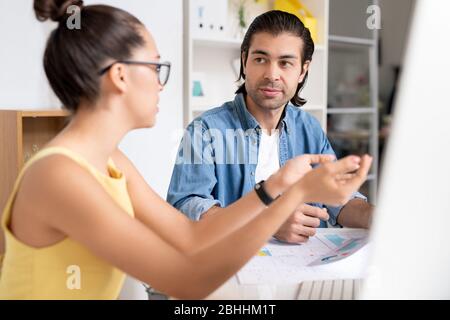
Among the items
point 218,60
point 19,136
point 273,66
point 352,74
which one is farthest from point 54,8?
point 352,74

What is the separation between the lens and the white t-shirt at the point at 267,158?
3.35ft

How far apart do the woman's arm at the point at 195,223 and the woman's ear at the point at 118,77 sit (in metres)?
0.16

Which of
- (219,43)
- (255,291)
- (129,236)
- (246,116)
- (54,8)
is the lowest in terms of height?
(255,291)

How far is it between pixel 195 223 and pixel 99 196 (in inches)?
10.7

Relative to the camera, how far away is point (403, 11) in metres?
0.97

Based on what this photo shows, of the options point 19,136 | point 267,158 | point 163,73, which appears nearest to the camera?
point 163,73

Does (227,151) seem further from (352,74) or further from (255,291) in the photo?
(352,74)

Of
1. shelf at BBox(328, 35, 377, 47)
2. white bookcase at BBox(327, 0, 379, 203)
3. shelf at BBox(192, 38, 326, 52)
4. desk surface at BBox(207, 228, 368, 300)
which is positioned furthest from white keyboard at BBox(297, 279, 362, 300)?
shelf at BBox(328, 35, 377, 47)

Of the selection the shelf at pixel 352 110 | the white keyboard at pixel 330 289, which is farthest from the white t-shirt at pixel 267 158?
the shelf at pixel 352 110

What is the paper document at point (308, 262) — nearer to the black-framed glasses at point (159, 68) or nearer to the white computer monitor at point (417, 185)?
the white computer monitor at point (417, 185)

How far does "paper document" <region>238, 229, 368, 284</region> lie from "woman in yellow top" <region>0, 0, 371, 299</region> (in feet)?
0.52

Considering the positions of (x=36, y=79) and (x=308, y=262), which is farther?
(x=36, y=79)

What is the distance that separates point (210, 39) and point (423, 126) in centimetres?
107

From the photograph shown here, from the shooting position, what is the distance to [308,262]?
2.59 ft
